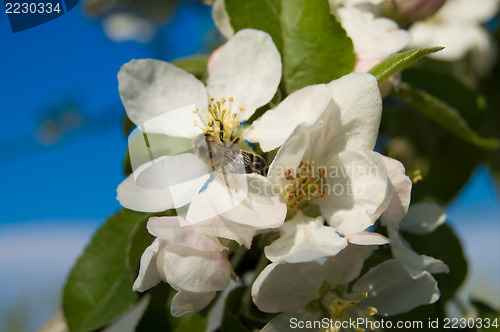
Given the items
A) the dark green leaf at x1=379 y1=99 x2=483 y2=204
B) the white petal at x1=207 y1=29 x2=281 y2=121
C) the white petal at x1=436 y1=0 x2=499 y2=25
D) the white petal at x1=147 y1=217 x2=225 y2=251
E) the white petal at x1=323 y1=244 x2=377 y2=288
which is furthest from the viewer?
the white petal at x1=436 y1=0 x2=499 y2=25

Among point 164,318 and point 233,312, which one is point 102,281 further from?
point 233,312

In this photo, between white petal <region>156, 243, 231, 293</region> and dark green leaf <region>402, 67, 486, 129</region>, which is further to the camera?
dark green leaf <region>402, 67, 486, 129</region>

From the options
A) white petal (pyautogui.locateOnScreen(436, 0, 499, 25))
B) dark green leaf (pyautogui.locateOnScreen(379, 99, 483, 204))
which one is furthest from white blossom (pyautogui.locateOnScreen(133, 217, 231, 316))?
white petal (pyautogui.locateOnScreen(436, 0, 499, 25))

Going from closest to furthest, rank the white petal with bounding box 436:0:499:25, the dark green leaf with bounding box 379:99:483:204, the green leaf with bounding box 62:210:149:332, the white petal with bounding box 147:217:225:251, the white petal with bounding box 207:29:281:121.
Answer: the white petal with bounding box 147:217:225:251
the white petal with bounding box 207:29:281:121
the green leaf with bounding box 62:210:149:332
the dark green leaf with bounding box 379:99:483:204
the white petal with bounding box 436:0:499:25

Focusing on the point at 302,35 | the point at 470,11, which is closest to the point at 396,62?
the point at 302,35

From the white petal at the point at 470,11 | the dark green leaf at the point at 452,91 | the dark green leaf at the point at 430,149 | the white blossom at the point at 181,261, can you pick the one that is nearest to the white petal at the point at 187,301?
the white blossom at the point at 181,261

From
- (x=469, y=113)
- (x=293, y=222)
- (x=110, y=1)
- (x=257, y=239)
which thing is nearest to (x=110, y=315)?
(x=257, y=239)

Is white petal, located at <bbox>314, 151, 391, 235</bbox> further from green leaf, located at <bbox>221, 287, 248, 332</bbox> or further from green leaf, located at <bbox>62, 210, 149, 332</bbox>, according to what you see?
green leaf, located at <bbox>62, 210, 149, 332</bbox>
